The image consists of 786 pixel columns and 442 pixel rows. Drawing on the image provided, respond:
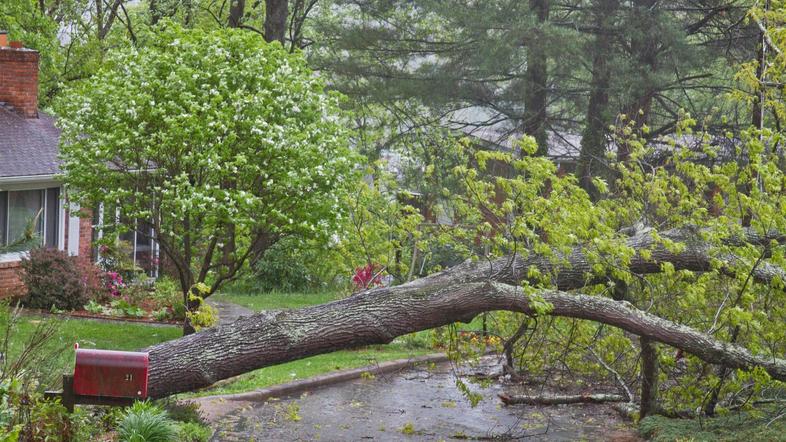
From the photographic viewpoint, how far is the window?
728 inches

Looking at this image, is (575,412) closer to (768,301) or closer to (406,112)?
(768,301)

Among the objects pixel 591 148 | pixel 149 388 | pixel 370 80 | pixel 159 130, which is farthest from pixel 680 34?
pixel 149 388

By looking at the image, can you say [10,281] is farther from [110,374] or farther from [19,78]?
[110,374]

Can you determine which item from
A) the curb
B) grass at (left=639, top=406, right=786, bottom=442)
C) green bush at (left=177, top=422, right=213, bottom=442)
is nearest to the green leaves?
the curb

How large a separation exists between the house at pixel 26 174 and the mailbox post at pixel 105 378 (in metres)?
9.53

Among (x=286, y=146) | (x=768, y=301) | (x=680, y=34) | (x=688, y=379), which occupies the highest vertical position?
(x=680, y=34)

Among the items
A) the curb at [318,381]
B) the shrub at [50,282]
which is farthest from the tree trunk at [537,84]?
the shrub at [50,282]

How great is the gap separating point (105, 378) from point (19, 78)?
13.9 metres

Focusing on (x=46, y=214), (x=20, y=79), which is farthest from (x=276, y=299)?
(x=20, y=79)

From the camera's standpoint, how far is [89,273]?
1867 cm

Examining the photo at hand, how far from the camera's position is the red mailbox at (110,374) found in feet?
27.0

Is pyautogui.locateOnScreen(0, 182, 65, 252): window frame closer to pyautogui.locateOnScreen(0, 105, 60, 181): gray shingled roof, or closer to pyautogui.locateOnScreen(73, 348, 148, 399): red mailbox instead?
pyautogui.locateOnScreen(0, 105, 60, 181): gray shingled roof

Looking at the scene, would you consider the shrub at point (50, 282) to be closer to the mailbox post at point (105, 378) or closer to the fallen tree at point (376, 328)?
the fallen tree at point (376, 328)

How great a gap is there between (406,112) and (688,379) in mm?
14419
